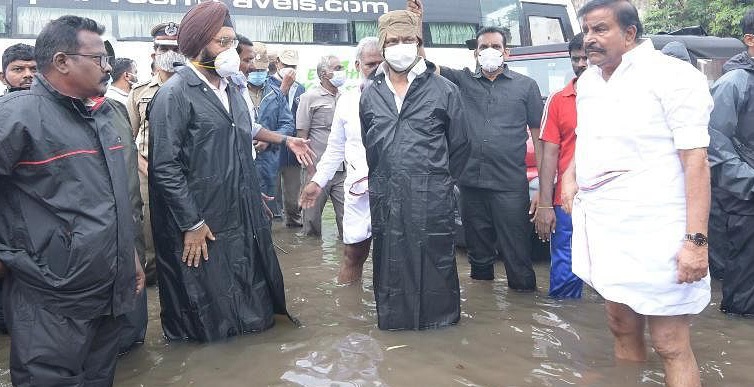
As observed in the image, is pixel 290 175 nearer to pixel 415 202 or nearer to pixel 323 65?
pixel 323 65

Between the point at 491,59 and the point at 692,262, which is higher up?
the point at 491,59

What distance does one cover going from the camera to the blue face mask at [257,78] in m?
7.91

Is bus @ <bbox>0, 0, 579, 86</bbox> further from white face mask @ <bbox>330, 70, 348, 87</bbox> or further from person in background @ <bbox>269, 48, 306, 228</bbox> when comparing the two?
white face mask @ <bbox>330, 70, 348, 87</bbox>

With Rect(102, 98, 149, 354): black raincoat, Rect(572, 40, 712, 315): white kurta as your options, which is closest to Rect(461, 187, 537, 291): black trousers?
Rect(572, 40, 712, 315): white kurta

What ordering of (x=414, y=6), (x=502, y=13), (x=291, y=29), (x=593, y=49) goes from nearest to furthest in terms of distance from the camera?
(x=593, y=49) → (x=414, y=6) → (x=291, y=29) → (x=502, y=13)

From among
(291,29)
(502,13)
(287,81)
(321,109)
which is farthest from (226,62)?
(502,13)

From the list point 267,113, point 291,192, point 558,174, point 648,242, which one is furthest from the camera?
point 291,192

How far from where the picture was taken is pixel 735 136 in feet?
14.0

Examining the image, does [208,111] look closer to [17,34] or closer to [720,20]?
[17,34]

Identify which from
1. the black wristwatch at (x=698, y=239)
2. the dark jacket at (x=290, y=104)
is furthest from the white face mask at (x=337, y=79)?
the black wristwatch at (x=698, y=239)

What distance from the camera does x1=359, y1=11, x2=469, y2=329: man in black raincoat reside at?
156 inches

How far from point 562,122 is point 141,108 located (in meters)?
2.91

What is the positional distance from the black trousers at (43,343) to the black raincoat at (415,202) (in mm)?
1766

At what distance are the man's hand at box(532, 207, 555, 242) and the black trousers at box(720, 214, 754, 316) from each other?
106 centimetres
